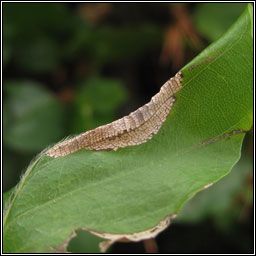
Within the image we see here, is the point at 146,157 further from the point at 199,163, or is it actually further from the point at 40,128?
the point at 40,128

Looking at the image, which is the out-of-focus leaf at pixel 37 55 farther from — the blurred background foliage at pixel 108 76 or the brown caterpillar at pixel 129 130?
the brown caterpillar at pixel 129 130

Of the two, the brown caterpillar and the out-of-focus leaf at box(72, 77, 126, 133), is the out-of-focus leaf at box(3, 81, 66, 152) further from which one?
the brown caterpillar

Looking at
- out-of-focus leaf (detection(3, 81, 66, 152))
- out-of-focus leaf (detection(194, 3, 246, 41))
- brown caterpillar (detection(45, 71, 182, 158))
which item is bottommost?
brown caterpillar (detection(45, 71, 182, 158))

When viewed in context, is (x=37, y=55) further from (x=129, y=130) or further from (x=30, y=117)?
(x=129, y=130)

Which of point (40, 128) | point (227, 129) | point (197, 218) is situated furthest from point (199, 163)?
point (40, 128)

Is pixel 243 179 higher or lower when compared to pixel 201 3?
lower

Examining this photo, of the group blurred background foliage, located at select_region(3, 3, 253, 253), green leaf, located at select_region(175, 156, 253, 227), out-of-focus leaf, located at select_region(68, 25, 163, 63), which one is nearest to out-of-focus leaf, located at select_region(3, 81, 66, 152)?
blurred background foliage, located at select_region(3, 3, 253, 253)

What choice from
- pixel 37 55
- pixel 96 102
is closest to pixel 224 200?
pixel 96 102
